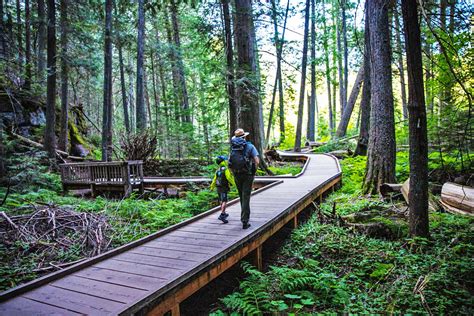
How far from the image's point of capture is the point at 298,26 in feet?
76.3

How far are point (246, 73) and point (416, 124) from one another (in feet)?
22.7

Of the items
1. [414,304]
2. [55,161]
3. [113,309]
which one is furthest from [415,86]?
[55,161]

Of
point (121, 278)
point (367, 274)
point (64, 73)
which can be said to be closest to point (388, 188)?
point (367, 274)

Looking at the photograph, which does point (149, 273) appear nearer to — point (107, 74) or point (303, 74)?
point (107, 74)

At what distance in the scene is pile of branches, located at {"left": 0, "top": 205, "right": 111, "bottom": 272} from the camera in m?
5.33

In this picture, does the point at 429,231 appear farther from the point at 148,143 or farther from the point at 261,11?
the point at 148,143

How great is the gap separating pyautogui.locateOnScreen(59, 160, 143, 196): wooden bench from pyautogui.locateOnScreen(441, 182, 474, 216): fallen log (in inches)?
372

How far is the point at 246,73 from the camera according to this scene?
1061 cm

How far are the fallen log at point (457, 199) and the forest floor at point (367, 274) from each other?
0.86 ft

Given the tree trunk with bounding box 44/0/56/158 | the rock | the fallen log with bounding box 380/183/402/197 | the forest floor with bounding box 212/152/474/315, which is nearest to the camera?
the forest floor with bounding box 212/152/474/315

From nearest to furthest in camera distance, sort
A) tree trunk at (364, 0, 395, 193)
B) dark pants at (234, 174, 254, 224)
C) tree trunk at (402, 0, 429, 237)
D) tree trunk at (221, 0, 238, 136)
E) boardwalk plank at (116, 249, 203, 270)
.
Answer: boardwalk plank at (116, 249, 203, 270)
tree trunk at (402, 0, 429, 237)
dark pants at (234, 174, 254, 224)
tree trunk at (364, 0, 395, 193)
tree trunk at (221, 0, 238, 136)

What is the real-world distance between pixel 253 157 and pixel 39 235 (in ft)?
14.5

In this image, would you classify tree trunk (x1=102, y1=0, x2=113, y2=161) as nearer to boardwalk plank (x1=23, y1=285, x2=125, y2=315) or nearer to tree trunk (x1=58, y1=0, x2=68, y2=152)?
tree trunk (x1=58, y1=0, x2=68, y2=152)

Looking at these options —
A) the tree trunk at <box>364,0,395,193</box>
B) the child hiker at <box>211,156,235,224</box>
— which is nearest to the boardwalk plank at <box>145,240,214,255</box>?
the child hiker at <box>211,156,235,224</box>
